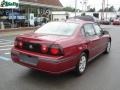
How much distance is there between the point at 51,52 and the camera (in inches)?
206

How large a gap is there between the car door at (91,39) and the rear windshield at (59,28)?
0.50 meters

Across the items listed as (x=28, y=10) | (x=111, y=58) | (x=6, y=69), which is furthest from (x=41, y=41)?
(x=28, y=10)

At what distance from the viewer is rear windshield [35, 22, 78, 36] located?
245 inches

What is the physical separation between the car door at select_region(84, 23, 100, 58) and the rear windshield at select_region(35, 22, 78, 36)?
1.64ft

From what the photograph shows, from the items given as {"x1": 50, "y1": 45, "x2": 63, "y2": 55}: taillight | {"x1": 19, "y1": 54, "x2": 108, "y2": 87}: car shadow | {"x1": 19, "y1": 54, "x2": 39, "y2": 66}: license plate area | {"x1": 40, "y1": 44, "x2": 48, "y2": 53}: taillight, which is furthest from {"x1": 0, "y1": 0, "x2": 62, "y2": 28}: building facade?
{"x1": 50, "y1": 45, "x2": 63, "y2": 55}: taillight

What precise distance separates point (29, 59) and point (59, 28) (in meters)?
1.54

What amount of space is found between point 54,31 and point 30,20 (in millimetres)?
19157

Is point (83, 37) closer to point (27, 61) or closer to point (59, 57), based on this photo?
point (59, 57)

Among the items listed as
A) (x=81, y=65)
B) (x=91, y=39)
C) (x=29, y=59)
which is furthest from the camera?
(x=91, y=39)

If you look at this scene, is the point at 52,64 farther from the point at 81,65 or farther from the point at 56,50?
the point at 81,65

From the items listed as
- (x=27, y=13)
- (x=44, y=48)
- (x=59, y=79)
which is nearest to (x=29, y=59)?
(x=44, y=48)

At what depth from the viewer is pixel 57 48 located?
521 centimetres

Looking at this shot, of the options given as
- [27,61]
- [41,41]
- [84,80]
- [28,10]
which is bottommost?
[84,80]

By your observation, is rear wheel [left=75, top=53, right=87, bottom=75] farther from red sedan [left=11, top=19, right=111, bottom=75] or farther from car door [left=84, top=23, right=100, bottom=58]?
car door [left=84, top=23, right=100, bottom=58]
